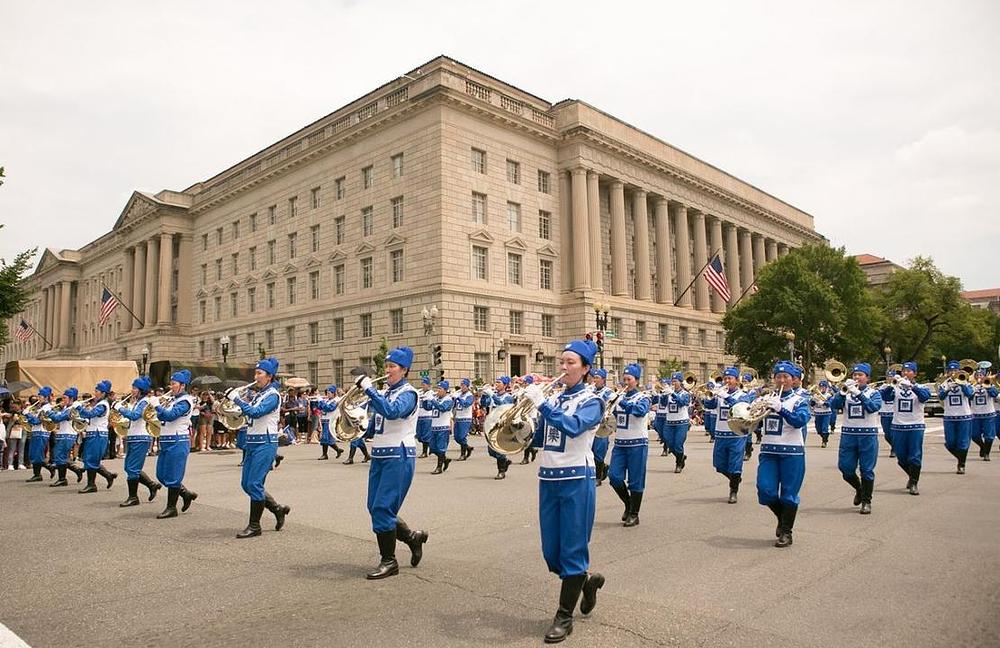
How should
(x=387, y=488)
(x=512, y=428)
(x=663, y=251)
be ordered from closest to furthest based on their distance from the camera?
(x=512, y=428), (x=387, y=488), (x=663, y=251)

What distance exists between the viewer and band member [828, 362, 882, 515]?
10641mm

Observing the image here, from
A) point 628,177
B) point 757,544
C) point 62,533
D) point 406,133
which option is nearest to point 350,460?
point 62,533

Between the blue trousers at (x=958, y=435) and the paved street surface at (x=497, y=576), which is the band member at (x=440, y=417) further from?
the blue trousers at (x=958, y=435)

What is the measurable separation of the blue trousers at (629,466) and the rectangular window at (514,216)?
39.2 m

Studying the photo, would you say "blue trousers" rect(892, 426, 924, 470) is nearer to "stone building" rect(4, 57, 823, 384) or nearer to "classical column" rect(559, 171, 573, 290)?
"stone building" rect(4, 57, 823, 384)

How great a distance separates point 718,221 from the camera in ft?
218

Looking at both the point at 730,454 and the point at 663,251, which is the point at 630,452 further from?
the point at 663,251

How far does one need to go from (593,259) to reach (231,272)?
3379 centimetres

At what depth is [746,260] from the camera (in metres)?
70.9

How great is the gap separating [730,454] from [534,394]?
771cm

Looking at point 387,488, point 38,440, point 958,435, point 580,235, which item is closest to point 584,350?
point 387,488

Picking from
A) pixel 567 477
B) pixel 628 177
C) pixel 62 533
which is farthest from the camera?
pixel 628 177

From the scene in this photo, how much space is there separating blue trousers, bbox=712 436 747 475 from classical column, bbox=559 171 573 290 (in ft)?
129

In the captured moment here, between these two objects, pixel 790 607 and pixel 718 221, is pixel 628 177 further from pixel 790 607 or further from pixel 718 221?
pixel 790 607
